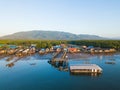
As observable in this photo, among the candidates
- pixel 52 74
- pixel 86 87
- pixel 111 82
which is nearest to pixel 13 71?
pixel 52 74

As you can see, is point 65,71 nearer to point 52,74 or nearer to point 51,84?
→ point 52,74

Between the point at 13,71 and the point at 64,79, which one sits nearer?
the point at 64,79

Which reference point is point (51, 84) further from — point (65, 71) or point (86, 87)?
point (65, 71)

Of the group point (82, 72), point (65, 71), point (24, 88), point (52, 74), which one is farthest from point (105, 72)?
point (24, 88)

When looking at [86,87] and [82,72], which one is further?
[82,72]

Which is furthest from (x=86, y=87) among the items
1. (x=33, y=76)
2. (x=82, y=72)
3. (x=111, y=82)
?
(x=33, y=76)

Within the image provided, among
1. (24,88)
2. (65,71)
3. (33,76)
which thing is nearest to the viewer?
(24,88)

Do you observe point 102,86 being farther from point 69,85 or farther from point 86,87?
point 69,85

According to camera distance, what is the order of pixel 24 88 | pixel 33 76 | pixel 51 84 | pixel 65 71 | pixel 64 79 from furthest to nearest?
pixel 65 71 → pixel 33 76 → pixel 64 79 → pixel 51 84 → pixel 24 88

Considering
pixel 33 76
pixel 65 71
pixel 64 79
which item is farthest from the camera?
pixel 65 71
